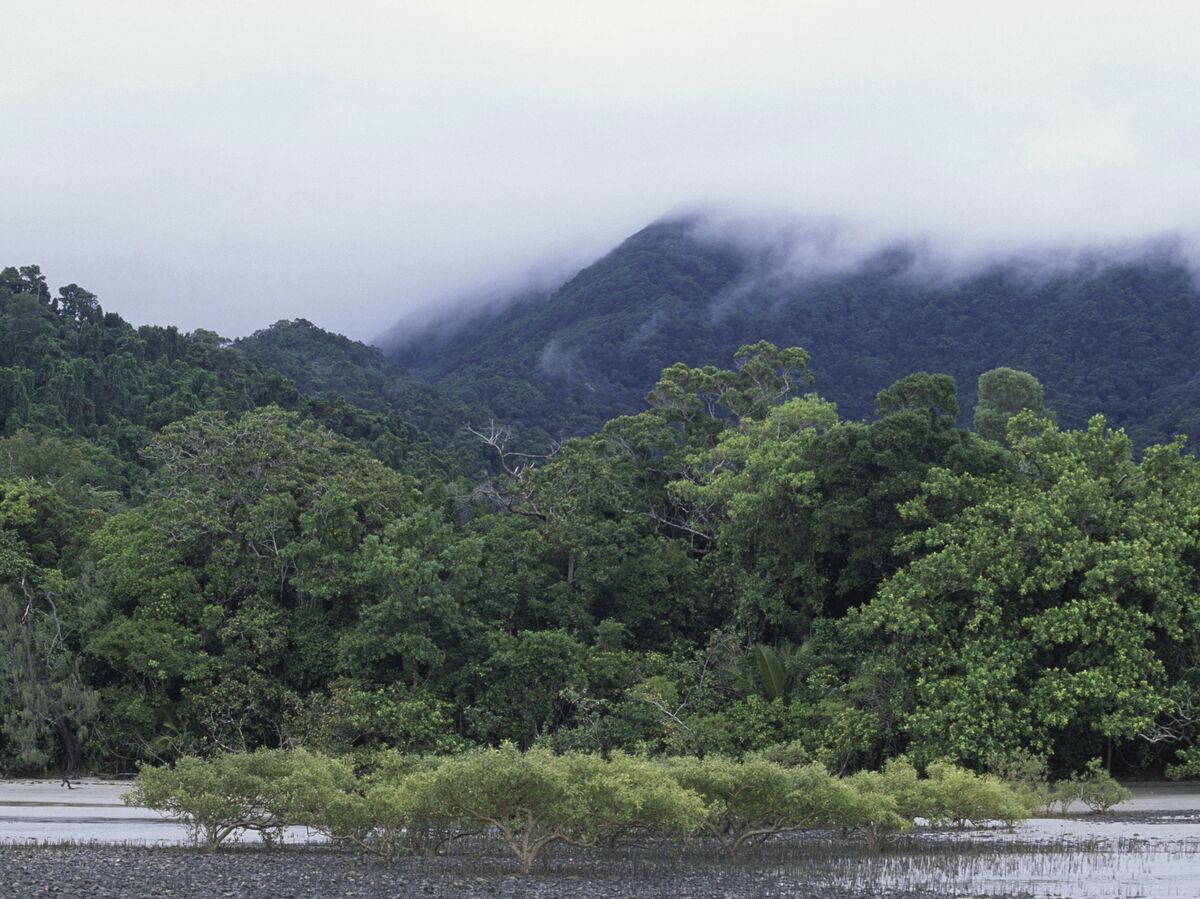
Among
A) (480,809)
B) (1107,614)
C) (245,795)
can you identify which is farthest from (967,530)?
(245,795)

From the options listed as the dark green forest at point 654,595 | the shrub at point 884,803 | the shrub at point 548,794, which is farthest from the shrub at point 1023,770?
the shrub at point 548,794

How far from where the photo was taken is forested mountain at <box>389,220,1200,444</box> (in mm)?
80750

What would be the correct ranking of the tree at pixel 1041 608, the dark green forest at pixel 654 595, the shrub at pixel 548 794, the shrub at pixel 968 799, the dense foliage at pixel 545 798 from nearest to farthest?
the shrub at pixel 548 794
the dense foliage at pixel 545 798
the shrub at pixel 968 799
the tree at pixel 1041 608
the dark green forest at pixel 654 595

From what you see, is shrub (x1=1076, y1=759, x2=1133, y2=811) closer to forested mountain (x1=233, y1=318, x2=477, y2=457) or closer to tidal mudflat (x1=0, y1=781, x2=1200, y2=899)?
tidal mudflat (x1=0, y1=781, x2=1200, y2=899)

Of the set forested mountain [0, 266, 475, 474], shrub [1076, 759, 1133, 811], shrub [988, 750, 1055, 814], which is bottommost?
shrub [1076, 759, 1133, 811]

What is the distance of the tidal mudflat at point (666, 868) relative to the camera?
18344mm

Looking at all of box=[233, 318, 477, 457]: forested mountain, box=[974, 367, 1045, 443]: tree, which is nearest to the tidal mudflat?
box=[974, 367, 1045, 443]: tree

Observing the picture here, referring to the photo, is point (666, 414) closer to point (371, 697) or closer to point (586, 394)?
point (371, 697)

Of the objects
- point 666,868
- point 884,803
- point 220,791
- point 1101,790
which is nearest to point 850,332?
point 1101,790

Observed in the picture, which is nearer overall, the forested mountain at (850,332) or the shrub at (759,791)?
the shrub at (759,791)

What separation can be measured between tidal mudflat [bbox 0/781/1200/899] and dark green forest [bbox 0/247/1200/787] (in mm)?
3169

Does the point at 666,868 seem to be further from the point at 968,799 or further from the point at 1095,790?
the point at 1095,790

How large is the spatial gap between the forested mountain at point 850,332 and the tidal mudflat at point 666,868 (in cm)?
4665

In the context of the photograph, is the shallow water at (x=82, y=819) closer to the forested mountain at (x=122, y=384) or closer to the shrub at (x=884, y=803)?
the shrub at (x=884, y=803)
